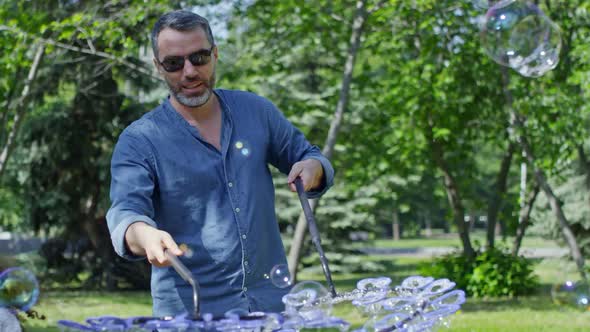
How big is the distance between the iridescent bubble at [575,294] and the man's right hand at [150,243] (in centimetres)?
333

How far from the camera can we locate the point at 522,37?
274 inches

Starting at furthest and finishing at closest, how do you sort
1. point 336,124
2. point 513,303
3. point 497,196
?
point 497,196
point 513,303
point 336,124

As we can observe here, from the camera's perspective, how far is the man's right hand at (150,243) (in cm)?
201

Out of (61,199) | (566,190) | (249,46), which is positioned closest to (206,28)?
(249,46)

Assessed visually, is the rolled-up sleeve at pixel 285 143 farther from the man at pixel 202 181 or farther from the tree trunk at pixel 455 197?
the tree trunk at pixel 455 197

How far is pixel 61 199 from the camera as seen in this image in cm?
1745

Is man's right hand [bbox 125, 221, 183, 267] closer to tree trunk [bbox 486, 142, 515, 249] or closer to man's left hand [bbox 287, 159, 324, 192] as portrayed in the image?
man's left hand [bbox 287, 159, 324, 192]

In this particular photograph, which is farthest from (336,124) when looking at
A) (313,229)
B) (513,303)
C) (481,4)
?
(313,229)

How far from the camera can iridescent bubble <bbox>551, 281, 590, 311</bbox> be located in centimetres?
488

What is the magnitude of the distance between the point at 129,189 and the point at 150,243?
404 mm

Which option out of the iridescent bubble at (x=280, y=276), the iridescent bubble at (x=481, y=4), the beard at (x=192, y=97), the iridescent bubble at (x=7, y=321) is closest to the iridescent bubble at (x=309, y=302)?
the iridescent bubble at (x=280, y=276)

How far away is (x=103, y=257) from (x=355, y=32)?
929 cm

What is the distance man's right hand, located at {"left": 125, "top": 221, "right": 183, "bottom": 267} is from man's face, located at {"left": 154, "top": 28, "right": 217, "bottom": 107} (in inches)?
22.2

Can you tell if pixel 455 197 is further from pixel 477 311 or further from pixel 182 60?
pixel 182 60
